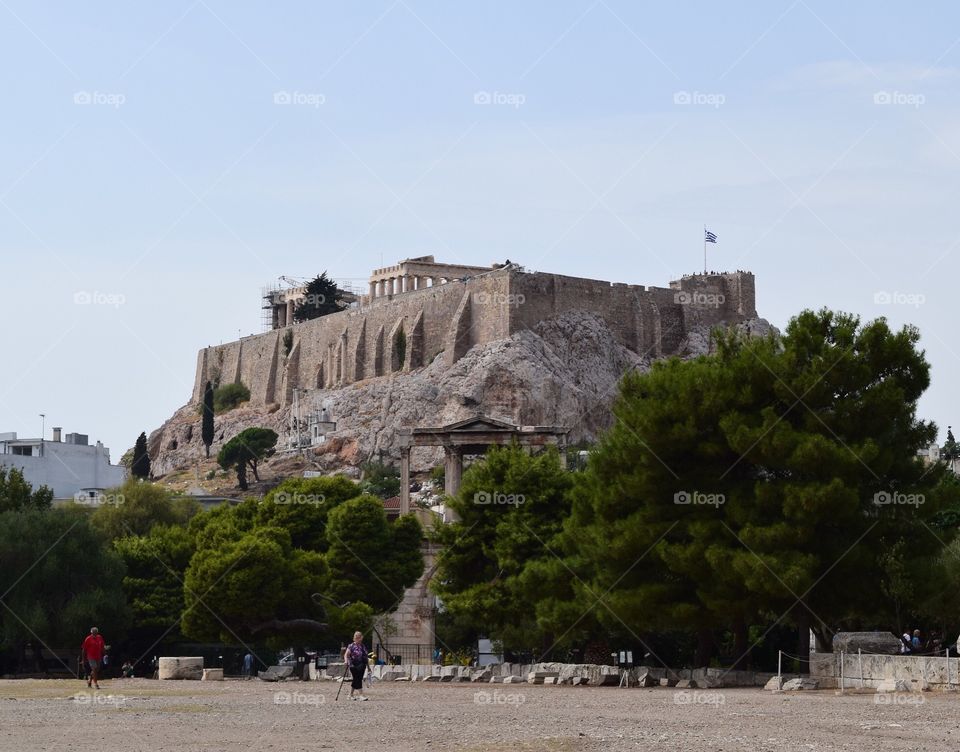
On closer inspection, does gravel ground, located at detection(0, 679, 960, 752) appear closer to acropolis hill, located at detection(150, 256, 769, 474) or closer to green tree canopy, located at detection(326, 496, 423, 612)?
green tree canopy, located at detection(326, 496, 423, 612)

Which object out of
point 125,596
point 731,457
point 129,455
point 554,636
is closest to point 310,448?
point 129,455

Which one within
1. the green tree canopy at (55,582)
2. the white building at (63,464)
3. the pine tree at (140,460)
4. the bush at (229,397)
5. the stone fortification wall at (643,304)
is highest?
the stone fortification wall at (643,304)

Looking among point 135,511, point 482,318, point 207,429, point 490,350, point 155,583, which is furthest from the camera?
point 207,429

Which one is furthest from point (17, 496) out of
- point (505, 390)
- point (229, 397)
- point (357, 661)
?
point (229, 397)

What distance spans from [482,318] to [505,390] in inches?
228

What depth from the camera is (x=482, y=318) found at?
97.4 meters

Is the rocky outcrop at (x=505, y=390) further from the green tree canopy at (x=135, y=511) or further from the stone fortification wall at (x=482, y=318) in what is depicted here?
the green tree canopy at (x=135, y=511)

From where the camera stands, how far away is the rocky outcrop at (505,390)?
307 feet

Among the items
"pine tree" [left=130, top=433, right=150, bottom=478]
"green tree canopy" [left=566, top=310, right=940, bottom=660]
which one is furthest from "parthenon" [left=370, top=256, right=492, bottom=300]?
"green tree canopy" [left=566, top=310, right=940, bottom=660]

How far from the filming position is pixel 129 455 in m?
123

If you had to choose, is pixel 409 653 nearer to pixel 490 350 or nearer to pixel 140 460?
pixel 490 350

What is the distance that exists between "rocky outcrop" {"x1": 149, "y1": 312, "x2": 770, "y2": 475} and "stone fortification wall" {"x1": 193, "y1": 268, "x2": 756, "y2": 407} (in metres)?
0.83

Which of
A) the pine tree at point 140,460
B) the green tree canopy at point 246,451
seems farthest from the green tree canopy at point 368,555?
the pine tree at point 140,460

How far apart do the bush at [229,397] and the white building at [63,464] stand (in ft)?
128
